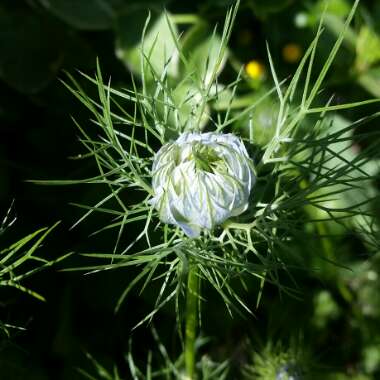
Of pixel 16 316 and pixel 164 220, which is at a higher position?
pixel 164 220

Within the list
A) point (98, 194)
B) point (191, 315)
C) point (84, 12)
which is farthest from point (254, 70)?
point (191, 315)

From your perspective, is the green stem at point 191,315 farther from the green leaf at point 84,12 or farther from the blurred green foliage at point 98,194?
the green leaf at point 84,12

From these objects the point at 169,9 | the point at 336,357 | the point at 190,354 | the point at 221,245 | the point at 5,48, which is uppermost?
the point at 169,9

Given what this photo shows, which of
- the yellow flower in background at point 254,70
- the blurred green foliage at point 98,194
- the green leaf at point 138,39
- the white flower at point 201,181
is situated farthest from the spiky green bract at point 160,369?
the yellow flower in background at point 254,70

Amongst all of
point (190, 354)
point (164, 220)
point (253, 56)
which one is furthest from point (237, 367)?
point (253, 56)

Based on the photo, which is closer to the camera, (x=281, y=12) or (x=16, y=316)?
(x=16, y=316)

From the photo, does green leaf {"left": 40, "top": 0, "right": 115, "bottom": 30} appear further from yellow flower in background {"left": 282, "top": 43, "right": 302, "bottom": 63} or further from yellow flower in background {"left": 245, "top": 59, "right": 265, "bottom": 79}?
yellow flower in background {"left": 282, "top": 43, "right": 302, "bottom": 63}

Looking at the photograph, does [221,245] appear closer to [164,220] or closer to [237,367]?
[164,220]
